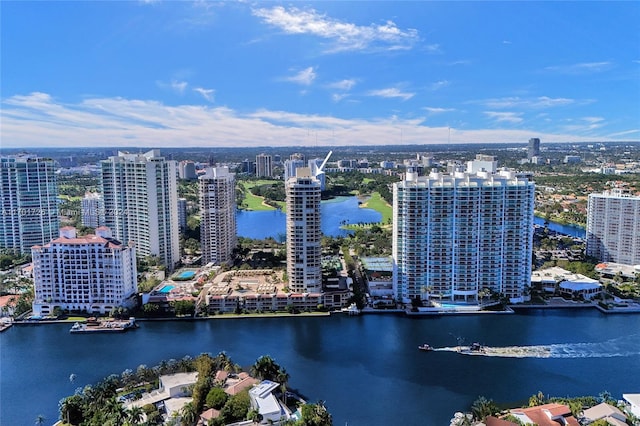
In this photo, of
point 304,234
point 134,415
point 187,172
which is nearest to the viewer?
point 134,415

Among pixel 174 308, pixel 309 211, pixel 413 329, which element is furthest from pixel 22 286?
pixel 413 329

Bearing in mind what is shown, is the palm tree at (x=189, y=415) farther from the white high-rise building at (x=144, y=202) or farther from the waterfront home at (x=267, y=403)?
the white high-rise building at (x=144, y=202)

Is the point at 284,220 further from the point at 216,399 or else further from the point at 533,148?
the point at 533,148

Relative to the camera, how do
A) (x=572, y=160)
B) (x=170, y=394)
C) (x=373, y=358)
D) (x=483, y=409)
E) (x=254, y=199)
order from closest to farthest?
1. (x=483, y=409)
2. (x=170, y=394)
3. (x=373, y=358)
4. (x=254, y=199)
5. (x=572, y=160)

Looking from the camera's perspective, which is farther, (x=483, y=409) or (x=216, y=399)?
(x=216, y=399)

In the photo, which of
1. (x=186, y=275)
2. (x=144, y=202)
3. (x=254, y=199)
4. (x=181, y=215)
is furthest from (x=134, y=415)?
(x=254, y=199)

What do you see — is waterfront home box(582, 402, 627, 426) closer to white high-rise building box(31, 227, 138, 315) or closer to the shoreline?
the shoreline

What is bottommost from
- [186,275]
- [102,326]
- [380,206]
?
[102,326]
